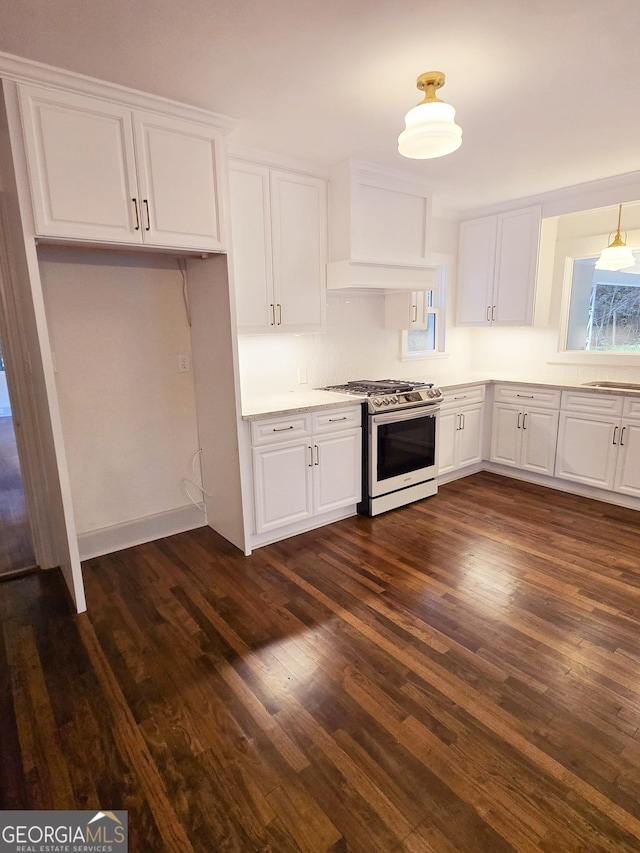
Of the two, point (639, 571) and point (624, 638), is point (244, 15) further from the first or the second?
point (639, 571)

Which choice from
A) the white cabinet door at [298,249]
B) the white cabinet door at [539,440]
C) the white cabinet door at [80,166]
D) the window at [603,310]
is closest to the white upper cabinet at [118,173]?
the white cabinet door at [80,166]

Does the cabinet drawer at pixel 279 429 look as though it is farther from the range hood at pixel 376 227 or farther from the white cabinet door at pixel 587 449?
the white cabinet door at pixel 587 449

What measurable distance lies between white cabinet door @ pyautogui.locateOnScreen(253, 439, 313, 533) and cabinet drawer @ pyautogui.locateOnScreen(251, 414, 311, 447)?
0.05 m

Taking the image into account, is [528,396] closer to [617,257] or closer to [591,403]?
[591,403]

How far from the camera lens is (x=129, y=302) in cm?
296

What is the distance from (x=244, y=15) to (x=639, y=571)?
340 centimetres

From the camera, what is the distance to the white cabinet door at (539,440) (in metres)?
4.05

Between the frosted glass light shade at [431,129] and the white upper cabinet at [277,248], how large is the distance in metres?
1.31

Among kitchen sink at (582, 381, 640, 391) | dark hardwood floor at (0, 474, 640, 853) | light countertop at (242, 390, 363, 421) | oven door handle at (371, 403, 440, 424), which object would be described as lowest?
dark hardwood floor at (0, 474, 640, 853)

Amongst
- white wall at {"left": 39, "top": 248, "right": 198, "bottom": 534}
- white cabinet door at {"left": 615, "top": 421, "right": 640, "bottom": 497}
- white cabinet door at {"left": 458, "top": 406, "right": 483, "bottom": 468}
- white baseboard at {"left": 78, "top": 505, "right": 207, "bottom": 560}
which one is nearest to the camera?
white wall at {"left": 39, "top": 248, "right": 198, "bottom": 534}

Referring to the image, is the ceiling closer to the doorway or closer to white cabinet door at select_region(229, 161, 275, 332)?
white cabinet door at select_region(229, 161, 275, 332)

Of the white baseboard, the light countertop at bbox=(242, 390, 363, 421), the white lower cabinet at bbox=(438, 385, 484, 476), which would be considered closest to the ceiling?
the light countertop at bbox=(242, 390, 363, 421)

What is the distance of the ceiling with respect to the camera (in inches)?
64.2

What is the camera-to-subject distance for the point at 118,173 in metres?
2.22
